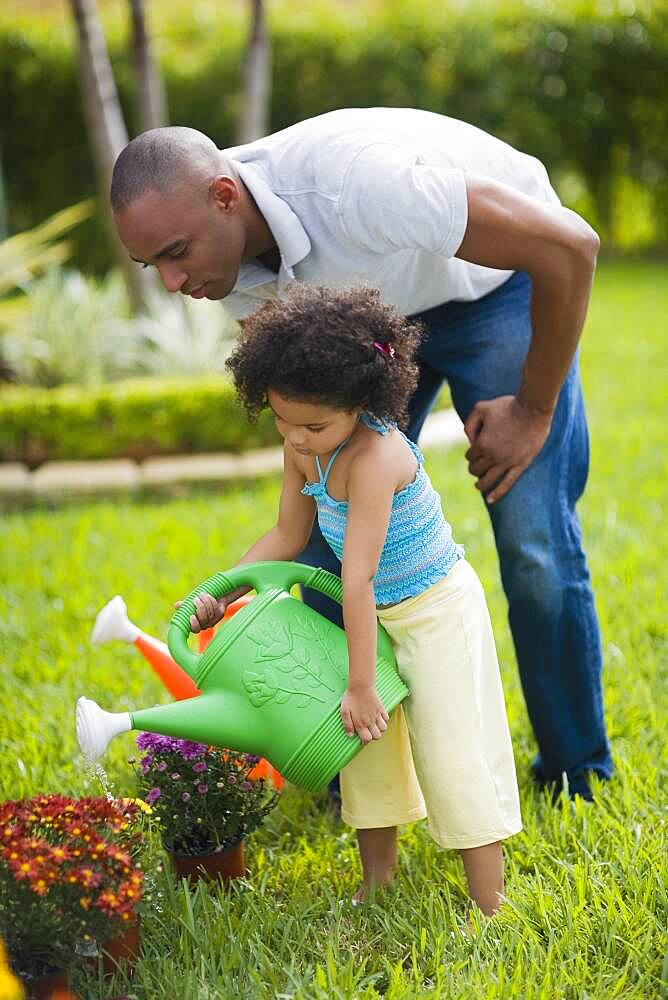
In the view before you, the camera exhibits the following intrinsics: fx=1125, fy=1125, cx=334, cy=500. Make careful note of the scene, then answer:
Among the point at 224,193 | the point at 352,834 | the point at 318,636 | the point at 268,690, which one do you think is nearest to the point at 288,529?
the point at 318,636

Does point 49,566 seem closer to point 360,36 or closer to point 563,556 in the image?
point 563,556

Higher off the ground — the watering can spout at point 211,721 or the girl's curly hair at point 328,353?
the girl's curly hair at point 328,353

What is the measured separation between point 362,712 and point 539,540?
65 centimetres

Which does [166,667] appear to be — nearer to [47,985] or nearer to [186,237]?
[47,985]

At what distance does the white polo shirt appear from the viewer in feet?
6.10

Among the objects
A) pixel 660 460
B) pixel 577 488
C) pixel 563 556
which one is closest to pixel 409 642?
pixel 563 556

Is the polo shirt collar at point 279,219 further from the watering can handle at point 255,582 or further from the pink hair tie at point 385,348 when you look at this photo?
the watering can handle at point 255,582

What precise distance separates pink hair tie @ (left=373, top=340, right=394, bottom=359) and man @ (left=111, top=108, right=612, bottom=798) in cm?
14

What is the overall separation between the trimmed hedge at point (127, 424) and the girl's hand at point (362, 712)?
3365mm

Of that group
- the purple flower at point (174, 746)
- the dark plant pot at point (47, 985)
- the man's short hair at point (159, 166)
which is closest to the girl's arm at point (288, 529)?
the purple flower at point (174, 746)

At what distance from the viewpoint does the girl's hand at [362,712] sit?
6.02 feet

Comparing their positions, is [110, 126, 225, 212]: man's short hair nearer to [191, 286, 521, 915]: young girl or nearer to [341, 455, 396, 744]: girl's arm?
[191, 286, 521, 915]: young girl

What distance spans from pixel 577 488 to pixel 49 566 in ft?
7.71

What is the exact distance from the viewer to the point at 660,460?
191 inches
